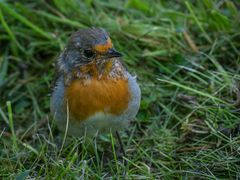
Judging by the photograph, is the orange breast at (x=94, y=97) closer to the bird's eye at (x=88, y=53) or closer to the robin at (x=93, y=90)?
the robin at (x=93, y=90)

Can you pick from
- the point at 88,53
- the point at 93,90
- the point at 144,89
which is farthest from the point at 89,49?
the point at 144,89

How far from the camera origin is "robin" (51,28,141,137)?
3998 millimetres

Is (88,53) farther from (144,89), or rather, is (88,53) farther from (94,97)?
(144,89)

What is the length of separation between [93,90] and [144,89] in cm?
92

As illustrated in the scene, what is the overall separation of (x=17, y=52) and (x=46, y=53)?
24 centimetres

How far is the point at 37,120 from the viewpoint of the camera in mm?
4895

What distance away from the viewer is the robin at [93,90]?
400cm

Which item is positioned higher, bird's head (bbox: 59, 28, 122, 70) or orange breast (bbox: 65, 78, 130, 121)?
bird's head (bbox: 59, 28, 122, 70)

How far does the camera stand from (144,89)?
486 cm

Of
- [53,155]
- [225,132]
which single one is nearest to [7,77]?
[53,155]

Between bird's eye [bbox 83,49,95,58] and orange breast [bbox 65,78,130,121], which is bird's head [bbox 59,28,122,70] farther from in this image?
orange breast [bbox 65,78,130,121]

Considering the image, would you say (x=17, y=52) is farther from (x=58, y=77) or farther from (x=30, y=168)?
(x=30, y=168)

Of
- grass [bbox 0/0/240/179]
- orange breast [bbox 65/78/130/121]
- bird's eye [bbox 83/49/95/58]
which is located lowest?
grass [bbox 0/0/240/179]

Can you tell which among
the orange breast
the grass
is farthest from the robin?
the grass
